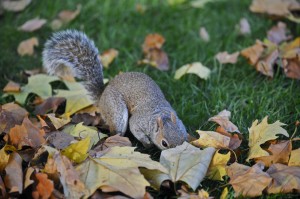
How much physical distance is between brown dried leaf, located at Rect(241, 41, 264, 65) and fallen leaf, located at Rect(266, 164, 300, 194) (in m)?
1.26

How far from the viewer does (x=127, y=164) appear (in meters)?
1.95

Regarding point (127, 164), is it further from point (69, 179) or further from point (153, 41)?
point (153, 41)

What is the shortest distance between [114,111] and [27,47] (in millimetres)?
1197

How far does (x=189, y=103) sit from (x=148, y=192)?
956 mm

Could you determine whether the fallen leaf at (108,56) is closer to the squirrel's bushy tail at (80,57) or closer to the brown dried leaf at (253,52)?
the squirrel's bushy tail at (80,57)

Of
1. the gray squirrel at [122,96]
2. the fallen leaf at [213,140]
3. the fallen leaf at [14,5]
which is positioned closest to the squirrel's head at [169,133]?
the gray squirrel at [122,96]

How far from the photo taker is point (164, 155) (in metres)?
2.07

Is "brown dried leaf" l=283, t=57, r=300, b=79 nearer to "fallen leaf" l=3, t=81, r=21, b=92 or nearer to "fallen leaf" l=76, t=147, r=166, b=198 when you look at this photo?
"fallen leaf" l=76, t=147, r=166, b=198

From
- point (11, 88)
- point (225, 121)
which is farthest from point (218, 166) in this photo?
point (11, 88)

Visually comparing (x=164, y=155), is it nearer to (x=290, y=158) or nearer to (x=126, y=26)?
(x=290, y=158)

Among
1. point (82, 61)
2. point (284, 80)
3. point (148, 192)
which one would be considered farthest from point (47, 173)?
point (284, 80)

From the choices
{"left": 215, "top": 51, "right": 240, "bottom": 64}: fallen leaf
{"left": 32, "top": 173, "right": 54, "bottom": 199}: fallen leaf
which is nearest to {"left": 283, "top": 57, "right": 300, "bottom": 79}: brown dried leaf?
{"left": 215, "top": 51, "right": 240, "bottom": 64}: fallen leaf

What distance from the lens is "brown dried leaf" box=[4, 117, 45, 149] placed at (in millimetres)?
2197

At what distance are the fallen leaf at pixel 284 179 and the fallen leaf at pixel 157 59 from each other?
4.74 ft
